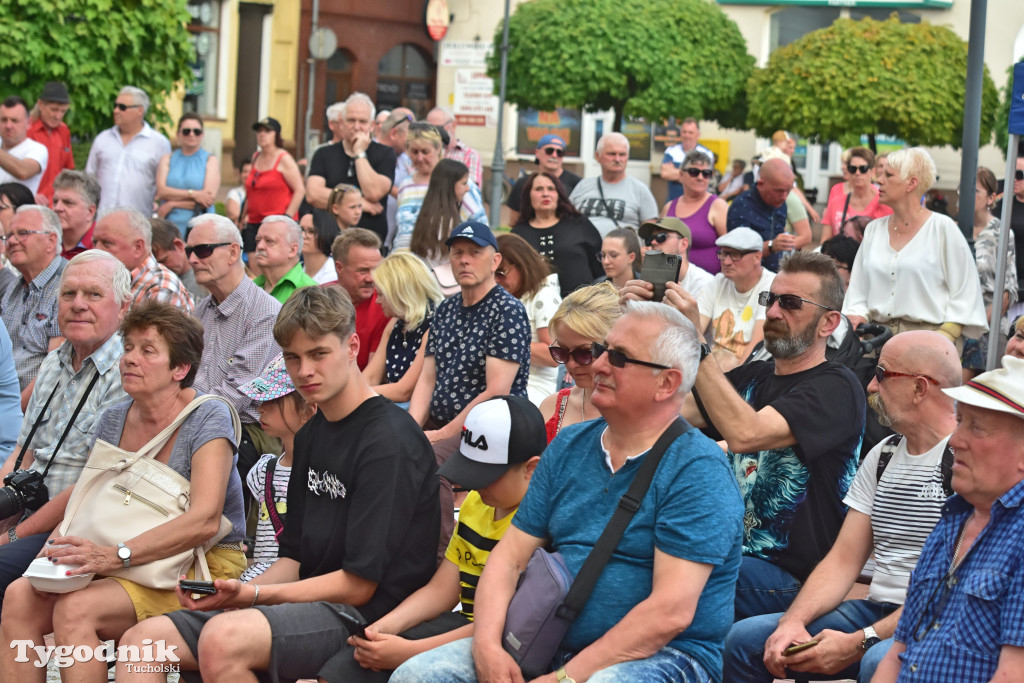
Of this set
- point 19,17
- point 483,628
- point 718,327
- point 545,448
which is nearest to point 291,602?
point 483,628

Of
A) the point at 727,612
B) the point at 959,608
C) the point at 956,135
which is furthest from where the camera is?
the point at 956,135

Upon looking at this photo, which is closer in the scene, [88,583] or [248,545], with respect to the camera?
[88,583]

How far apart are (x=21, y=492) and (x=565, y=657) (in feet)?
8.41

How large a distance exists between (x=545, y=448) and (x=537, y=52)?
17773 mm

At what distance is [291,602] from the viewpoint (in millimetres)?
3947

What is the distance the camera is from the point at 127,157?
10.9 meters

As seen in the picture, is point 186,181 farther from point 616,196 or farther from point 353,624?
point 353,624

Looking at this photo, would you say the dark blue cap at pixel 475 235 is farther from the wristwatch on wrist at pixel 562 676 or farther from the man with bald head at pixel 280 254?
the wristwatch on wrist at pixel 562 676

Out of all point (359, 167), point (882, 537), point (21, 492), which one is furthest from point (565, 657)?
point (359, 167)

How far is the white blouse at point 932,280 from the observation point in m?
6.68

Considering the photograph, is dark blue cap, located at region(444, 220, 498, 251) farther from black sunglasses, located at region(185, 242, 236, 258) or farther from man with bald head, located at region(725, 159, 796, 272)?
man with bald head, located at region(725, 159, 796, 272)

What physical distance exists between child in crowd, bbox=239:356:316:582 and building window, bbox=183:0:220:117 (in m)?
20.5

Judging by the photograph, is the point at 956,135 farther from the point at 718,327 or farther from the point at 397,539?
the point at 397,539

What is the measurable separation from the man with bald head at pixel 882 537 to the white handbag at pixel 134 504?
1.96 m
